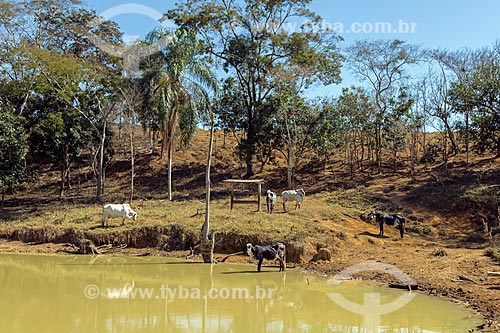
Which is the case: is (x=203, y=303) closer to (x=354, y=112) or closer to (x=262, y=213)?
(x=262, y=213)

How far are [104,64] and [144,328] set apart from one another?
2252 cm

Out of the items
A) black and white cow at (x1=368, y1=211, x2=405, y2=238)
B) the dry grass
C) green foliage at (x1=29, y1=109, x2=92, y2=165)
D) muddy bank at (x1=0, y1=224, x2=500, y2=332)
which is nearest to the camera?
muddy bank at (x1=0, y1=224, x2=500, y2=332)

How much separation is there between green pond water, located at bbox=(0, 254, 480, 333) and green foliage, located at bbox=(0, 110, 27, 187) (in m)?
10.00

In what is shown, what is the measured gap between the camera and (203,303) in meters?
11.5

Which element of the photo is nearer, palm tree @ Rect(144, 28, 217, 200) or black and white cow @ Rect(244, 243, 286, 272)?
black and white cow @ Rect(244, 243, 286, 272)

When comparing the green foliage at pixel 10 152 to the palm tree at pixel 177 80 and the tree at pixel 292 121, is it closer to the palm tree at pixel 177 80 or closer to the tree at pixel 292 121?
the palm tree at pixel 177 80

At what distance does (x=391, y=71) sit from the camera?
31.2m

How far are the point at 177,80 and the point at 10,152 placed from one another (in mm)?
9342

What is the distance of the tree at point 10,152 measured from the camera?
24.8 metres

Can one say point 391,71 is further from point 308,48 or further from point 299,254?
point 299,254

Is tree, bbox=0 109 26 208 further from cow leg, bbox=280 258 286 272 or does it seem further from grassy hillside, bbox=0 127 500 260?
cow leg, bbox=280 258 286 272

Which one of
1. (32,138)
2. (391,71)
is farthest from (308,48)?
(32,138)

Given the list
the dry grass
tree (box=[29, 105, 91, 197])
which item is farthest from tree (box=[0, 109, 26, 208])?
tree (box=[29, 105, 91, 197])

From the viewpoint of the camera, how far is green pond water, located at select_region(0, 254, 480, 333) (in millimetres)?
9719
